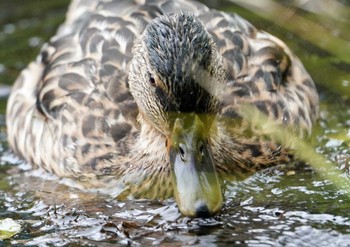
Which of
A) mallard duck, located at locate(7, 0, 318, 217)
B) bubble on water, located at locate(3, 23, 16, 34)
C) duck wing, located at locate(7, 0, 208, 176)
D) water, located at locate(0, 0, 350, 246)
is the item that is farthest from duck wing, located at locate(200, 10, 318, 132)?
bubble on water, located at locate(3, 23, 16, 34)

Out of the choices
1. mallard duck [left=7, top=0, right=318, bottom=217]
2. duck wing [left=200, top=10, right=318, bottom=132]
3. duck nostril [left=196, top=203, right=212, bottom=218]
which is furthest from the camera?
duck wing [left=200, top=10, right=318, bottom=132]

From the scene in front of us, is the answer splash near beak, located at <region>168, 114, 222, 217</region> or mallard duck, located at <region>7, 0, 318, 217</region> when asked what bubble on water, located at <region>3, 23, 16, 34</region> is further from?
splash near beak, located at <region>168, 114, 222, 217</region>

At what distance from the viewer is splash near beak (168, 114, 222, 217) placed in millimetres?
7059

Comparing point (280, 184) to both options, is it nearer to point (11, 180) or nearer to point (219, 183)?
point (219, 183)

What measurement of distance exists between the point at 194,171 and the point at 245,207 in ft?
1.67

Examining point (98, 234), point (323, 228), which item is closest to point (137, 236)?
point (98, 234)

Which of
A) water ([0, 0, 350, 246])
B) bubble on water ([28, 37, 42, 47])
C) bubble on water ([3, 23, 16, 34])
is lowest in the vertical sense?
water ([0, 0, 350, 246])

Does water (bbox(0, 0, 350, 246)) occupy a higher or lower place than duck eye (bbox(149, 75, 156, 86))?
lower

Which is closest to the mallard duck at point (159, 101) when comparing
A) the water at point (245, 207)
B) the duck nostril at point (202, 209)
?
the duck nostril at point (202, 209)

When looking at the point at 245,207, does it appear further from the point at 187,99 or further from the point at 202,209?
the point at 187,99

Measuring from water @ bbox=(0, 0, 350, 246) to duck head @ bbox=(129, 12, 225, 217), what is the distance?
0.77ft

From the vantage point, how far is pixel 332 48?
7.63 meters

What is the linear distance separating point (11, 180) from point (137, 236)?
230 centimetres

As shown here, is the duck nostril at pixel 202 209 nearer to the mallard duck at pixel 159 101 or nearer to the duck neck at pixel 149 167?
the mallard duck at pixel 159 101
